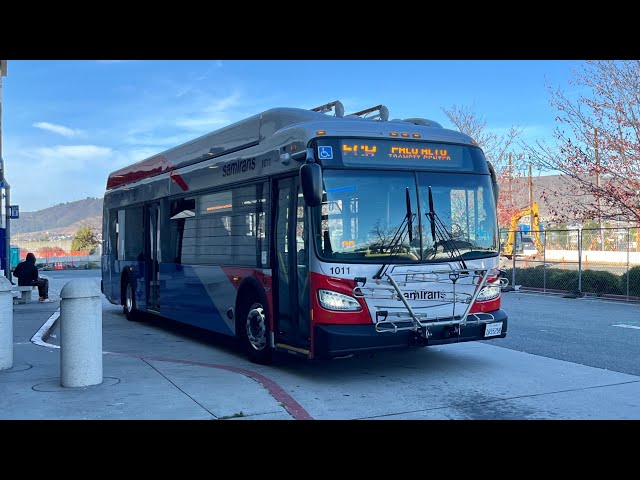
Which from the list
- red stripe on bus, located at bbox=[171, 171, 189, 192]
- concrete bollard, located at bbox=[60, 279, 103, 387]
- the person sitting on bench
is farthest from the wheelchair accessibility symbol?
the person sitting on bench

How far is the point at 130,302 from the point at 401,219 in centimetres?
895

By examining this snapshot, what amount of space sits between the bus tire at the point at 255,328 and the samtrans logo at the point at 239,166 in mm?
1790

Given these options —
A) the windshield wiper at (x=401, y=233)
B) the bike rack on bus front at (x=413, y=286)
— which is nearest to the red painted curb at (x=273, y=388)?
the bike rack on bus front at (x=413, y=286)

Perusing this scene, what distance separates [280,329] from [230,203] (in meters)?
2.44

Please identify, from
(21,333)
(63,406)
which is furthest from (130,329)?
(63,406)

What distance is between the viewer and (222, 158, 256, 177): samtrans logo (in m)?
9.94

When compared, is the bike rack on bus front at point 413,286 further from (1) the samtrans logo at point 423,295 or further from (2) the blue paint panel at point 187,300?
(2) the blue paint panel at point 187,300

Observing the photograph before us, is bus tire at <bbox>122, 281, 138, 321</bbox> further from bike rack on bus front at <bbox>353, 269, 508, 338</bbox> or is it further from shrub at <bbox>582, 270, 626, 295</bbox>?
shrub at <bbox>582, 270, 626, 295</bbox>

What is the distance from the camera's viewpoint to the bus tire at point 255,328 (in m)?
9.41

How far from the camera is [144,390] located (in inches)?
309

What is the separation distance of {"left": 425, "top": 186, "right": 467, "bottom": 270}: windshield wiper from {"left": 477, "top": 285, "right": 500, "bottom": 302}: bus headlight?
50 centimetres

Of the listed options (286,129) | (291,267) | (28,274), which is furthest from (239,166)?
(28,274)

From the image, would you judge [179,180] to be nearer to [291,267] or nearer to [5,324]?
[5,324]

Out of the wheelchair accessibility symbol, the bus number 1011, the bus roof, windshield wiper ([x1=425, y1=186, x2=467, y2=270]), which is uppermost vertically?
the bus roof
